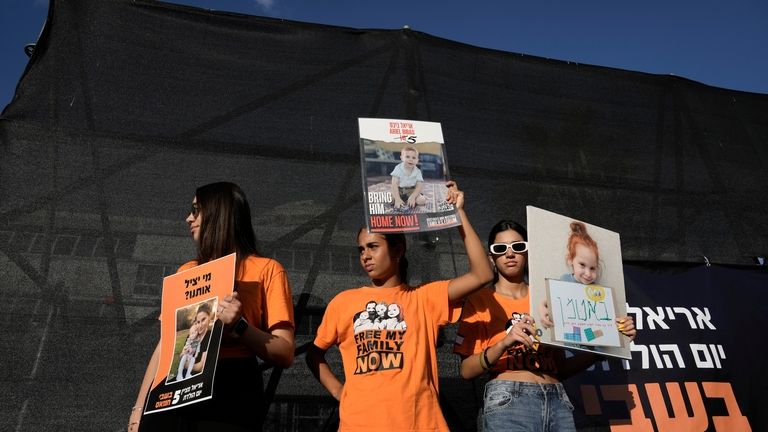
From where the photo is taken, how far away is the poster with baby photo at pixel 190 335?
1547mm

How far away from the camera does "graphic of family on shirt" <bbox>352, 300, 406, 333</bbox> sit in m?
2.07

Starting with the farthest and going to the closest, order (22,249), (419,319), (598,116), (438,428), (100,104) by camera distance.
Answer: (598,116)
(100,104)
(22,249)
(419,319)
(438,428)

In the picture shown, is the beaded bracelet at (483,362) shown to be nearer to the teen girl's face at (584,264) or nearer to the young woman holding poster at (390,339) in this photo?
the young woman holding poster at (390,339)

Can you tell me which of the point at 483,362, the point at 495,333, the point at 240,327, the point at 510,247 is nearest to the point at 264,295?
the point at 240,327

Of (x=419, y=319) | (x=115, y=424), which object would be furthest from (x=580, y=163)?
(x=115, y=424)

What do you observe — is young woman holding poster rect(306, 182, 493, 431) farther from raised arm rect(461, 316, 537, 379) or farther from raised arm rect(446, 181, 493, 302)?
raised arm rect(461, 316, 537, 379)

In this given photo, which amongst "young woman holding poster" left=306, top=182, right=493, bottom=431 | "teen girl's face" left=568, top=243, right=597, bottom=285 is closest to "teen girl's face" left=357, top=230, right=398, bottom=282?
"young woman holding poster" left=306, top=182, right=493, bottom=431

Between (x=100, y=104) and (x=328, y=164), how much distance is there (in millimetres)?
1000

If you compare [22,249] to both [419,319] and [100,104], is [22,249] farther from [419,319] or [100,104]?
[419,319]

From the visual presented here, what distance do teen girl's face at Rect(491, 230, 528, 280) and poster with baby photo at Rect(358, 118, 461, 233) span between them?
1.13 feet

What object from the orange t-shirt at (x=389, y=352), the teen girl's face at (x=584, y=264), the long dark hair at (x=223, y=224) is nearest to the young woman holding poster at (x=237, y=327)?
the long dark hair at (x=223, y=224)

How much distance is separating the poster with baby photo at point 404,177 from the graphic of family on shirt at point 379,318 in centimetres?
27

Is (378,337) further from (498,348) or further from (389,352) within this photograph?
(498,348)

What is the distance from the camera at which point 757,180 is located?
11.3 feet
